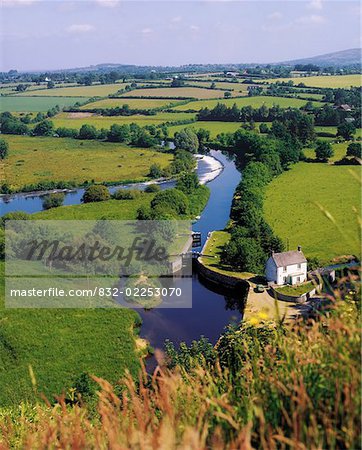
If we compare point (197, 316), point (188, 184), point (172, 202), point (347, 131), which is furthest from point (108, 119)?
point (197, 316)

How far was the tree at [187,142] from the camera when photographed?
7931 centimetres

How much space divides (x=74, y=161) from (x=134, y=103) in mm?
57910

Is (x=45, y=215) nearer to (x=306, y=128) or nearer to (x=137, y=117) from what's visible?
(x=306, y=128)

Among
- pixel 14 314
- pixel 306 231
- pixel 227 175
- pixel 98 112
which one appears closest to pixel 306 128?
pixel 227 175

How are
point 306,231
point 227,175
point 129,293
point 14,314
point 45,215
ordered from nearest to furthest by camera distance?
point 14,314, point 129,293, point 306,231, point 45,215, point 227,175

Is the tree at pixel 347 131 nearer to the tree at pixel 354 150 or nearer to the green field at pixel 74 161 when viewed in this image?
the tree at pixel 354 150

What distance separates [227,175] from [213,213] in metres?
18.4

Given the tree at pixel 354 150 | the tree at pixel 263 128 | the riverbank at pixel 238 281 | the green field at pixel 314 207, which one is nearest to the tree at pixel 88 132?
the tree at pixel 263 128

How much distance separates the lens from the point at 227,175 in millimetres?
67125

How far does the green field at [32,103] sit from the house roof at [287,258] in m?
106

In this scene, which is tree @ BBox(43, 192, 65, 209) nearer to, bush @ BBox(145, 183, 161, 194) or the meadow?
bush @ BBox(145, 183, 161, 194)

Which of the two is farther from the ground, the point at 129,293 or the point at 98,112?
the point at 98,112

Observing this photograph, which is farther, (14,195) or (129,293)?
(14,195)

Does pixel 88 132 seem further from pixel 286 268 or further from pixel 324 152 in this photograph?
pixel 286 268
